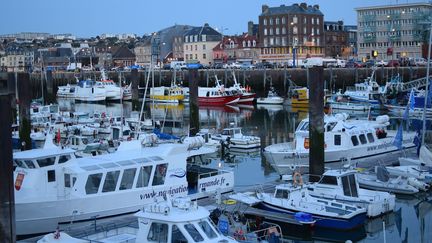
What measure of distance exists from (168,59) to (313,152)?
101434 millimetres

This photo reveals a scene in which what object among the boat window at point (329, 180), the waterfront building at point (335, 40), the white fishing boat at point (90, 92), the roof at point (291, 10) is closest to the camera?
the boat window at point (329, 180)

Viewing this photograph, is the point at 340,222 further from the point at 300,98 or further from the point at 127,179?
the point at 300,98

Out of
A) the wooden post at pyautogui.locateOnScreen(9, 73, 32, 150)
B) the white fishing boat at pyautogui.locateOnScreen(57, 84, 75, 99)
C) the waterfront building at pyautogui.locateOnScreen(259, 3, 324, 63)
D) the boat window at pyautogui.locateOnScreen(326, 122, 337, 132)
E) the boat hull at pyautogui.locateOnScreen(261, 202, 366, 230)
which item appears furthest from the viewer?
the waterfront building at pyautogui.locateOnScreen(259, 3, 324, 63)

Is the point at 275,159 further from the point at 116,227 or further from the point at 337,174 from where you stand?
the point at 116,227

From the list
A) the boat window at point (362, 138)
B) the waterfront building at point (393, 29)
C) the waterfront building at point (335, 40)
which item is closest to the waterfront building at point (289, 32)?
the waterfront building at point (335, 40)

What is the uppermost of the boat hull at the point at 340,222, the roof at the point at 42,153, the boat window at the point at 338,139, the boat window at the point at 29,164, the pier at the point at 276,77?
the pier at the point at 276,77

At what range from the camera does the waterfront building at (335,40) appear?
111812mm

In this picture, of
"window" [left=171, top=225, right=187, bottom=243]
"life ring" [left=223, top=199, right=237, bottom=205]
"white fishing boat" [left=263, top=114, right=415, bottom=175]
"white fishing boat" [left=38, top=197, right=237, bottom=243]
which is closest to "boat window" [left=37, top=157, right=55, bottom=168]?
"white fishing boat" [left=38, top=197, right=237, bottom=243]

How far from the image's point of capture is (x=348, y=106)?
5725 centimetres

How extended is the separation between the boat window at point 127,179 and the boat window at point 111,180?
0.22m

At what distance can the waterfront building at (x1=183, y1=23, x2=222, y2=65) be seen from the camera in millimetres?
113312

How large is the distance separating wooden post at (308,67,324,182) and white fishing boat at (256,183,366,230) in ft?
9.09

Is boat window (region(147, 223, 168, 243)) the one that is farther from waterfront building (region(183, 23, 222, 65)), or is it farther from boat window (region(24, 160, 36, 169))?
waterfront building (region(183, 23, 222, 65))

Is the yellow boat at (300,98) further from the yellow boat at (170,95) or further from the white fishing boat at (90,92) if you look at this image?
the white fishing boat at (90,92)
